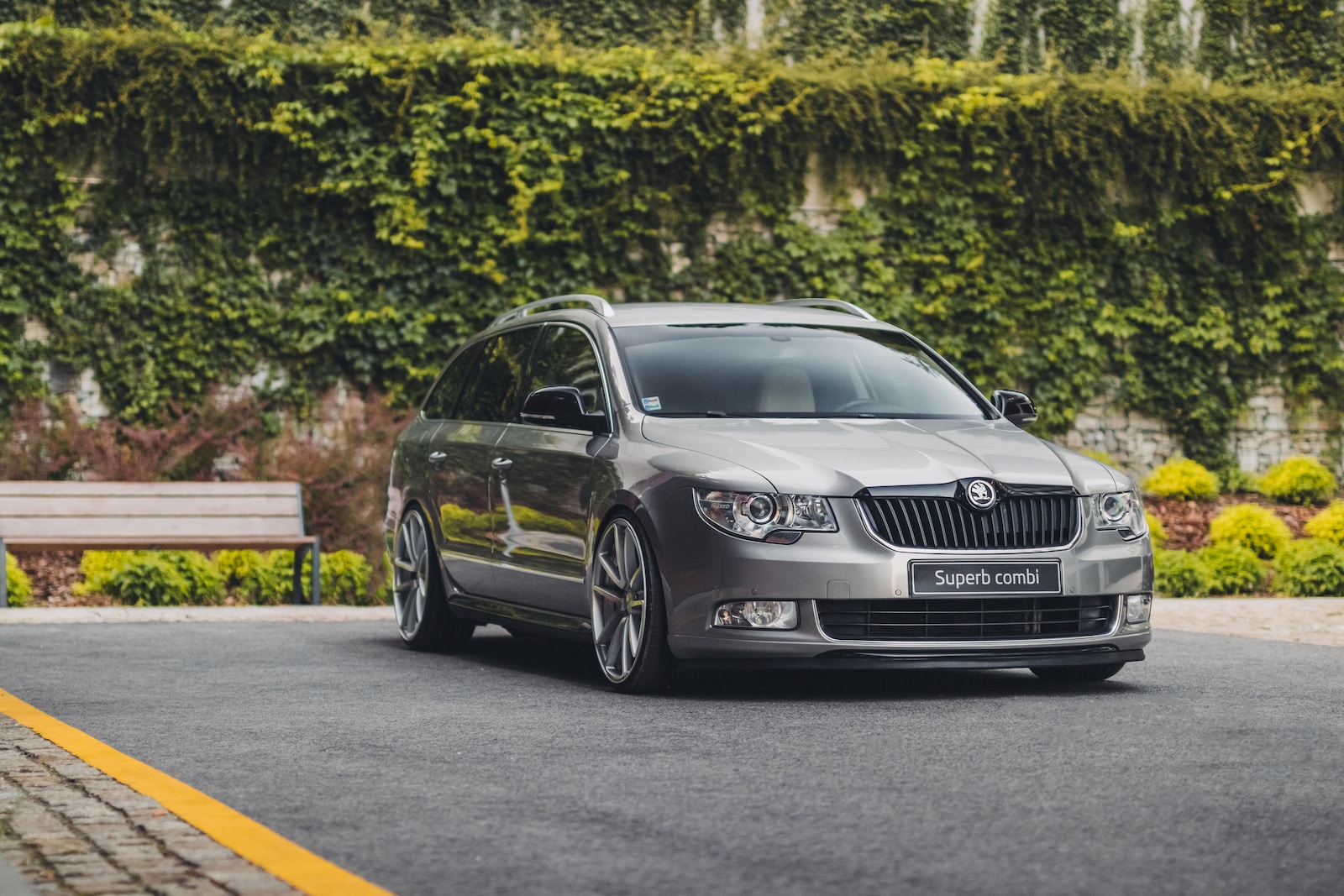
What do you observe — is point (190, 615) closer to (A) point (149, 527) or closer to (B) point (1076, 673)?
(A) point (149, 527)

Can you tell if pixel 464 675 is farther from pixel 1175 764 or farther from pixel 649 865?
pixel 649 865

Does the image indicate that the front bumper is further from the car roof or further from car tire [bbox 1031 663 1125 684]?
the car roof

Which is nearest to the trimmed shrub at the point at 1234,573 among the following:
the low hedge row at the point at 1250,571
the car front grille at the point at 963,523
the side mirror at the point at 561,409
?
the low hedge row at the point at 1250,571

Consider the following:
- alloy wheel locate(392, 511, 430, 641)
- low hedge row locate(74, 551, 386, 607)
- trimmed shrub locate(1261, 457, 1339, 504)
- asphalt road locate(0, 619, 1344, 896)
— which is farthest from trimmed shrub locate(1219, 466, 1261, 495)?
alloy wheel locate(392, 511, 430, 641)

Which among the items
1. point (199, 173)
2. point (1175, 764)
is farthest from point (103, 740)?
point (199, 173)

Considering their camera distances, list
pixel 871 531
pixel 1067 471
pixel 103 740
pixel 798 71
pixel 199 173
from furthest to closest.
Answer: pixel 798 71 → pixel 199 173 → pixel 1067 471 → pixel 871 531 → pixel 103 740

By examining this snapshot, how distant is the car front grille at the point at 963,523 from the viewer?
725cm

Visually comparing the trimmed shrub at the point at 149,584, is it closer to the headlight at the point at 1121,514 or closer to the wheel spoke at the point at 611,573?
the wheel spoke at the point at 611,573

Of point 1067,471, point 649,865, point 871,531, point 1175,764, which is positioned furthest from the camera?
point 1067,471

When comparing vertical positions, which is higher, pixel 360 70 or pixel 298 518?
pixel 360 70

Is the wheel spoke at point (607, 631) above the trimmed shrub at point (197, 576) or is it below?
above

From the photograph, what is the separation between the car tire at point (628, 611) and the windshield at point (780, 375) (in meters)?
0.71

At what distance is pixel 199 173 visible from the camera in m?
17.9

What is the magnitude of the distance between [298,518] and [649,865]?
33.6 ft
